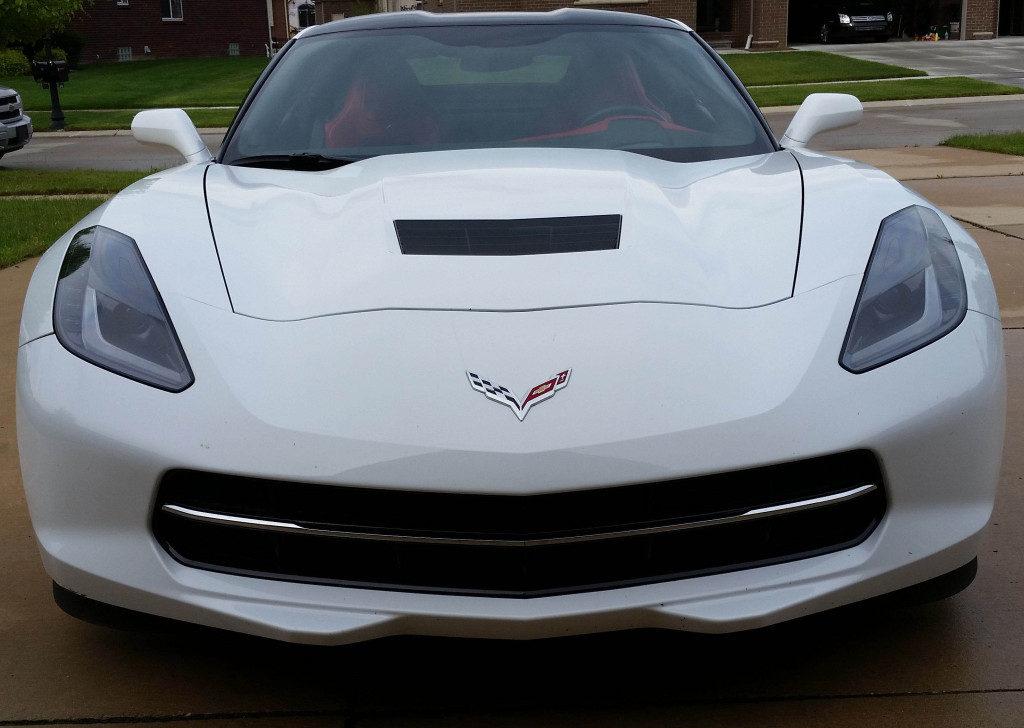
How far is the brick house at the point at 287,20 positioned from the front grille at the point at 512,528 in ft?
100

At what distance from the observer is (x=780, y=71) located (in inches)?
895

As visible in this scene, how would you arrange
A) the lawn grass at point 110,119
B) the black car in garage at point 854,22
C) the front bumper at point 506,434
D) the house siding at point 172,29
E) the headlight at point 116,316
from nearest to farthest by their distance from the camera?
1. the front bumper at point 506,434
2. the headlight at point 116,316
3. the lawn grass at point 110,119
4. the black car in garage at point 854,22
5. the house siding at point 172,29

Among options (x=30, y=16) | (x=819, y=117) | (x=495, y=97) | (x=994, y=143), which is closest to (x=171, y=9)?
(x=30, y=16)

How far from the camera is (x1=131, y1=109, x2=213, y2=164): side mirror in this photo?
3252mm

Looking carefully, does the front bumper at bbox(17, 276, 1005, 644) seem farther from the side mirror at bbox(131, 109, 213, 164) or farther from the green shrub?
the green shrub

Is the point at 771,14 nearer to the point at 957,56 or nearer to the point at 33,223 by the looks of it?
the point at 957,56

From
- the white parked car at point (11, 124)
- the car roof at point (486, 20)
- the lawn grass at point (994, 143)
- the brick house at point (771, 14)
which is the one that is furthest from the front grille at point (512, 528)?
the brick house at point (771, 14)

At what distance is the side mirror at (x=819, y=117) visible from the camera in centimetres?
326

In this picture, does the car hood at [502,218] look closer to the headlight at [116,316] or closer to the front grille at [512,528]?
the headlight at [116,316]

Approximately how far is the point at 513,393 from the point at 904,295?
2.66ft

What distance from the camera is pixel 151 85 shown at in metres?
26.3

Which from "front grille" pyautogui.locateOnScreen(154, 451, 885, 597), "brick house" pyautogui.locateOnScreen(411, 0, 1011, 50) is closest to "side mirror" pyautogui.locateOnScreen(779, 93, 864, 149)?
"front grille" pyautogui.locateOnScreen(154, 451, 885, 597)

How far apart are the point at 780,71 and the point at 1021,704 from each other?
22.3 m

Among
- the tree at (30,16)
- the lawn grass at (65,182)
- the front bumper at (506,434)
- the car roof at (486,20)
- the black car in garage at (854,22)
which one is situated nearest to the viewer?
the front bumper at (506,434)
